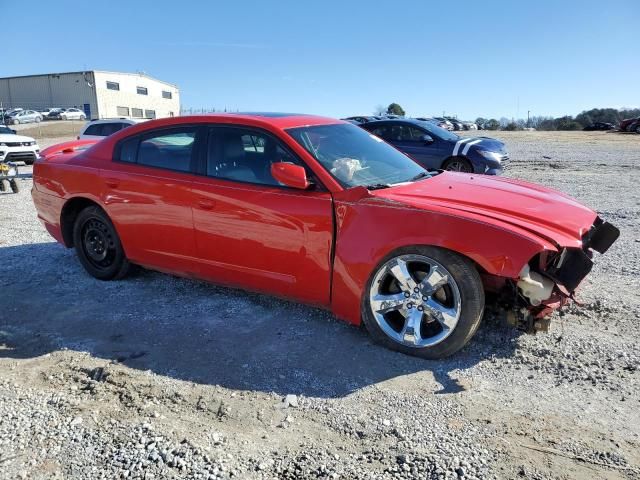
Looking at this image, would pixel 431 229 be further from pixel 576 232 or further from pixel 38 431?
pixel 38 431

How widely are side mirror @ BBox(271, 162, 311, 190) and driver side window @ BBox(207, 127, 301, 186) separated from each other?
0.70ft

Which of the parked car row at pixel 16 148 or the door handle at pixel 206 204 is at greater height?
the door handle at pixel 206 204

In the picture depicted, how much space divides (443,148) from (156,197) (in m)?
8.78

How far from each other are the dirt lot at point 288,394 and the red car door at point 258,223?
390mm

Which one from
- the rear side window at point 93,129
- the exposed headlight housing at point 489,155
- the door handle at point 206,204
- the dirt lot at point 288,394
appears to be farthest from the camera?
the rear side window at point 93,129

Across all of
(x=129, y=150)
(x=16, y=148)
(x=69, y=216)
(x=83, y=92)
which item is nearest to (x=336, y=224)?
(x=129, y=150)

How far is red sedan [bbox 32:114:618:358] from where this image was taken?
3.23m

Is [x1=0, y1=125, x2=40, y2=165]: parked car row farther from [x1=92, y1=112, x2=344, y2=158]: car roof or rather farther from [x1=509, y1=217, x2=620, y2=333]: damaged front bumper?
[x1=509, y1=217, x2=620, y2=333]: damaged front bumper

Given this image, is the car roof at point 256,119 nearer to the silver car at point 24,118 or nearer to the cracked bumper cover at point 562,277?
the cracked bumper cover at point 562,277

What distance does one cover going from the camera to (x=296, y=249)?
3662mm

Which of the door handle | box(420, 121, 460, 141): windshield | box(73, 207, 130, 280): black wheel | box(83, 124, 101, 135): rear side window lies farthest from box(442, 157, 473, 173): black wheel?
box(83, 124, 101, 135): rear side window

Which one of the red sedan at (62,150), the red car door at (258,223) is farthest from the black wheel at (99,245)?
the red car door at (258,223)

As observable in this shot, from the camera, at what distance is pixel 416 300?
3.34 meters

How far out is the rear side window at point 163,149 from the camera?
14.0 feet
